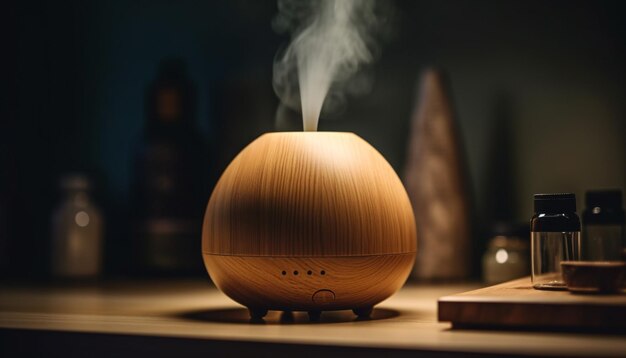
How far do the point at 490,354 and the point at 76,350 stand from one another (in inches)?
16.9

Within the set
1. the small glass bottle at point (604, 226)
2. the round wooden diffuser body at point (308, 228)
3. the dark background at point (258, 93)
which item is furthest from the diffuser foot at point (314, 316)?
the dark background at point (258, 93)

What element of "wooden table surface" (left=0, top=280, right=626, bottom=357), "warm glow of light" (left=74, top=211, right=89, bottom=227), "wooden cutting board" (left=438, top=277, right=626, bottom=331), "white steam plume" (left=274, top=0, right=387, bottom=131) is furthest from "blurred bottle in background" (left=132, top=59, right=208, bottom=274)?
"wooden cutting board" (left=438, top=277, right=626, bottom=331)

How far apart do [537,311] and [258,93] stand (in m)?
1.02

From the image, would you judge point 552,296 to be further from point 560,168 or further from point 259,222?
point 560,168

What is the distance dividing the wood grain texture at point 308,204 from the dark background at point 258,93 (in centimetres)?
64

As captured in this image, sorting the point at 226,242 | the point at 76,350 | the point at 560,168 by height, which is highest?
the point at 560,168

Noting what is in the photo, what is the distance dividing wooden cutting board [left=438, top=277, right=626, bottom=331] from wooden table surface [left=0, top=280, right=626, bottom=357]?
1 cm

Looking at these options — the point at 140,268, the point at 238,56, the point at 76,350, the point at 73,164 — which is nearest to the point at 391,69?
the point at 238,56

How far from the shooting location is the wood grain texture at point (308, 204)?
3.00ft

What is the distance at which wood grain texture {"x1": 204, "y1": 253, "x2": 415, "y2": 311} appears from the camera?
3.01ft

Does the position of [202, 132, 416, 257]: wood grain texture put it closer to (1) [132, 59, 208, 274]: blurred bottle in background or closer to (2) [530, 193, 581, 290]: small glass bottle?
(2) [530, 193, 581, 290]: small glass bottle

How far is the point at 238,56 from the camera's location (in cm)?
178

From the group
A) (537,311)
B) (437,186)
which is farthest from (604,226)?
(537,311)

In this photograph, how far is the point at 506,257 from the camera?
1458 millimetres
